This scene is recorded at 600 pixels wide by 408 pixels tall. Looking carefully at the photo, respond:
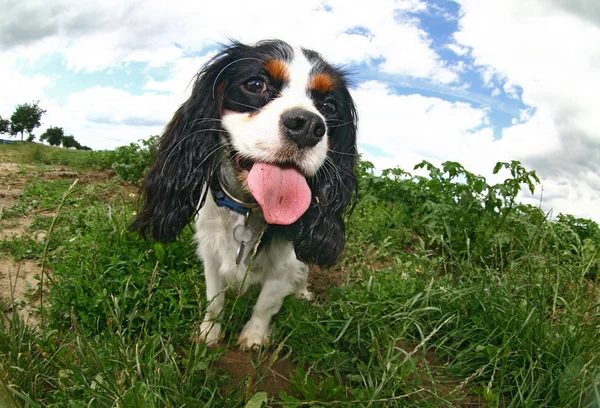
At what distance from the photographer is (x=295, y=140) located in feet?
6.82

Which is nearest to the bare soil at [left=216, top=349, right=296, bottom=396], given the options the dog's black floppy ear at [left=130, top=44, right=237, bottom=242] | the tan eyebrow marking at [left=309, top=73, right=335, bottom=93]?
the dog's black floppy ear at [left=130, top=44, right=237, bottom=242]

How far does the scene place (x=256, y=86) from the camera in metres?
2.33

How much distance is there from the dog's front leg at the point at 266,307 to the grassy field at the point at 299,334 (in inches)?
3.1

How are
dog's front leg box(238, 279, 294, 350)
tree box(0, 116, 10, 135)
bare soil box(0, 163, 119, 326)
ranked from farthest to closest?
tree box(0, 116, 10, 135) < bare soil box(0, 163, 119, 326) < dog's front leg box(238, 279, 294, 350)

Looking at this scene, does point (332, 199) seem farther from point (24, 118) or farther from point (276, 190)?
point (24, 118)

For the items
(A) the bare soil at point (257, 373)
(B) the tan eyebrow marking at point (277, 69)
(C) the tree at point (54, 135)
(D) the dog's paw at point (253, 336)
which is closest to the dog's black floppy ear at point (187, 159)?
(B) the tan eyebrow marking at point (277, 69)

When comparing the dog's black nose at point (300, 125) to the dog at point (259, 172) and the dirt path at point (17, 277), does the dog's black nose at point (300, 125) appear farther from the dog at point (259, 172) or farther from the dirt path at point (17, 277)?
the dirt path at point (17, 277)

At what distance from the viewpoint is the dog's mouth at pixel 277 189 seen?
7.11ft

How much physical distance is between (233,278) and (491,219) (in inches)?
99.6

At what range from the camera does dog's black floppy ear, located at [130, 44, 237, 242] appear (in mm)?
2562

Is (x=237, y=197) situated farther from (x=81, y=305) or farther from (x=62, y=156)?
(x=62, y=156)

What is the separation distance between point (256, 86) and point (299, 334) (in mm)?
1281

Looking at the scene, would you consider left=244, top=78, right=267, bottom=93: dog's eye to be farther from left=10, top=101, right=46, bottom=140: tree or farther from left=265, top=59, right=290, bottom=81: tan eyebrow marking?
left=10, top=101, right=46, bottom=140: tree

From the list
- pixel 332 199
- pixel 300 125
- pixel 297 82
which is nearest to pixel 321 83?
pixel 297 82
